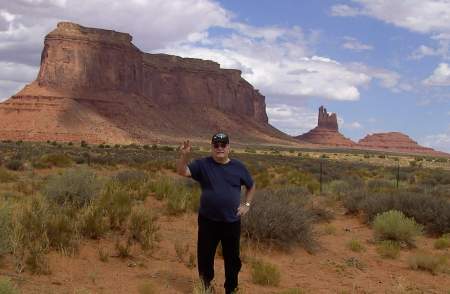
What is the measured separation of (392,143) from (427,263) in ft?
527

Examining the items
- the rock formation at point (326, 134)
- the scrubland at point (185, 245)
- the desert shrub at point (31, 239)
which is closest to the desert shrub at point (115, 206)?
the scrubland at point (185, 245)

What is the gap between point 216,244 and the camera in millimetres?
5859

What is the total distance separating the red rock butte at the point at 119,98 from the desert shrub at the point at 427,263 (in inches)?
2815

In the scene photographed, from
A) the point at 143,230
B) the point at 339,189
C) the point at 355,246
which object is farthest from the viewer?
the point at 339,189

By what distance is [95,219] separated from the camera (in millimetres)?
7988

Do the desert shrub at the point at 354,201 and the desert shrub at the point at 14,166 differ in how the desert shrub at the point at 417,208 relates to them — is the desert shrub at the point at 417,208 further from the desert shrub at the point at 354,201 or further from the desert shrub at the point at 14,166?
the desert shrub at the point at 14,166

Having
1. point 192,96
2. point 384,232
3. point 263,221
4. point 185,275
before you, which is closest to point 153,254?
point 185,275

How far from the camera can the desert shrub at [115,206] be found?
8.48 metres

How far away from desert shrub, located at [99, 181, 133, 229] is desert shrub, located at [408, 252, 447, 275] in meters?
4.61

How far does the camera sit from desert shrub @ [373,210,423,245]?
393 inches

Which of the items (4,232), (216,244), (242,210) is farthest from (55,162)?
(242,210)

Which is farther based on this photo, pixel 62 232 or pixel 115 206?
pixel 115 206

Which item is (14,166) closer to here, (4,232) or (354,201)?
(354,201)

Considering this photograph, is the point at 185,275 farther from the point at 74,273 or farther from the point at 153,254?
the point at 74,273
